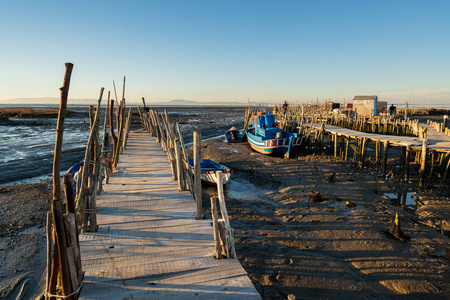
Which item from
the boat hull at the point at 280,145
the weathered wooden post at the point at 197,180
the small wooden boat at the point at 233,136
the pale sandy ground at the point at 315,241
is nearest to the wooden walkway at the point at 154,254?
the weathered wooden post at the point at 197,180

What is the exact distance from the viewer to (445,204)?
8.95 meters

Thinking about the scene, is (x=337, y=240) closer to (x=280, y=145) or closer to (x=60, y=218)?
(x=60, y=218)

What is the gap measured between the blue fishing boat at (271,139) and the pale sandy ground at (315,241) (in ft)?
19.2

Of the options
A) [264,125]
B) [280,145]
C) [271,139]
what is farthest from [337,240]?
[264,125]

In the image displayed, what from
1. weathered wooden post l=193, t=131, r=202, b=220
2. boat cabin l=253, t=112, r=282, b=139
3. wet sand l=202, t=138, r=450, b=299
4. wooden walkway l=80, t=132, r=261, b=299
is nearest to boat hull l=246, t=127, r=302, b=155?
boat cabin l=253, t=112, r=282, b=139

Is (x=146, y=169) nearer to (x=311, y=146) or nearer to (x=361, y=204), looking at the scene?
(x=361, y=204)

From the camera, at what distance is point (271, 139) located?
57.2ft

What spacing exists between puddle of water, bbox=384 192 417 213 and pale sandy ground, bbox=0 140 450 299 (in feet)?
0.90

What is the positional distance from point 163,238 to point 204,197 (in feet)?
17.6

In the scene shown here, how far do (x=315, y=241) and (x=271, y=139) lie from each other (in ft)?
36.9

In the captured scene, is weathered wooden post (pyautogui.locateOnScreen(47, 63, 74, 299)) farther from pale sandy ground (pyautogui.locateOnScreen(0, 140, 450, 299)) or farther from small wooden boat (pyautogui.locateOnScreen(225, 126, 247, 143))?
small wooden boat (pyautogui.locateOnScreen(225, 126, 247, 143))

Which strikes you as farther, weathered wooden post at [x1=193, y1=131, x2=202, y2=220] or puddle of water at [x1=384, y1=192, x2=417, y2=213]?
puddle of water at [x1=384, y1=192, x2=417, y2=213]

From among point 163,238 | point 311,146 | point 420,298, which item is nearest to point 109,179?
point 163,238

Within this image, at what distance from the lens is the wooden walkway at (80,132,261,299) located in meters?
3.38
